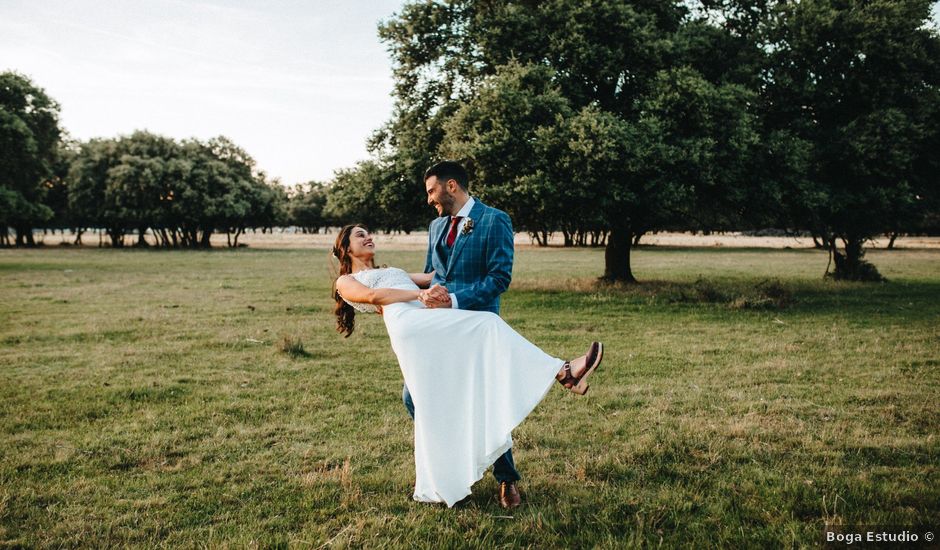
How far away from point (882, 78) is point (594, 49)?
31.1ft

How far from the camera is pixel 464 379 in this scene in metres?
4.68

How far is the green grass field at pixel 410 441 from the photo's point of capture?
15.5ft

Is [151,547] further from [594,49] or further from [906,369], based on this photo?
[594,49]

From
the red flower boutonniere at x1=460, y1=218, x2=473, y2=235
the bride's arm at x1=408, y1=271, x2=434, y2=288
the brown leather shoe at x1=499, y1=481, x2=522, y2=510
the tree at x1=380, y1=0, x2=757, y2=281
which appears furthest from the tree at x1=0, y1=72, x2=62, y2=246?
the brown leather shoe at x1=499, y1=481, x2=522, y2=510

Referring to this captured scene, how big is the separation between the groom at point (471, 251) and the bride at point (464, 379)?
0.63ft

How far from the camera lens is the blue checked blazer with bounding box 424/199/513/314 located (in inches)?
188

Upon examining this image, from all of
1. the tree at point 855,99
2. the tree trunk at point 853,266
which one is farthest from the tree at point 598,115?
the tree trunk at point 853,266

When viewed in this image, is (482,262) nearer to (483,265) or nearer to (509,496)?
(483,265)

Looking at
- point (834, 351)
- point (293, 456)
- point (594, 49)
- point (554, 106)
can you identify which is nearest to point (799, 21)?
point (594, 49)

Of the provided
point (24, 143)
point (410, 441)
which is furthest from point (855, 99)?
point (24, 143)

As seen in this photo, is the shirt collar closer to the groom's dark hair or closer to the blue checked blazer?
the blue checked blazer

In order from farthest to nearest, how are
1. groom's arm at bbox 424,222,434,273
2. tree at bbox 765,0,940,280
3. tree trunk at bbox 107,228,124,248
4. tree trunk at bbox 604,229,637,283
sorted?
tree trunk at bbox 107,228,124,248, tree trunk at bbox 604,229,637,283, tree at bbox 765,0,940,280, groom's arm at bbox 424,222,434,273

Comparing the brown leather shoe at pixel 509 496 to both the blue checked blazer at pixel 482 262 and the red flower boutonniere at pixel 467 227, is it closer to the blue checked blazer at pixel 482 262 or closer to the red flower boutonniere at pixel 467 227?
the blue checked blazer at pixel 482 262

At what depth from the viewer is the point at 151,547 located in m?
4.42
